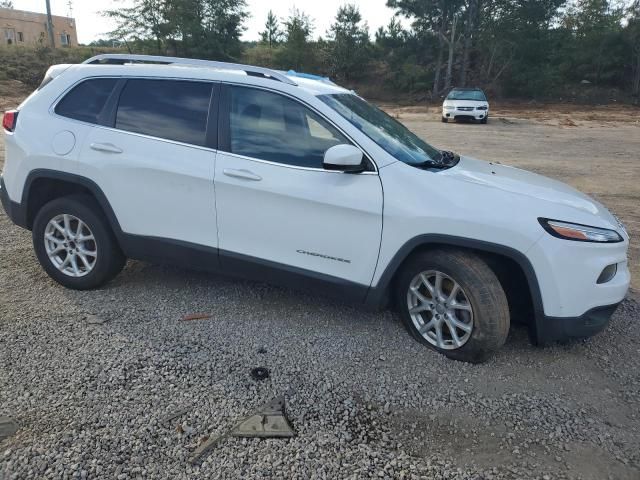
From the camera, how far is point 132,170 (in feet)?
12.6

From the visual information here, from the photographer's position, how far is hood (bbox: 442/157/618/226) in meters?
3.39

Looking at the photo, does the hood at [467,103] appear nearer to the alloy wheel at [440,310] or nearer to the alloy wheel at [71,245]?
the alloy wheel at [440,310]

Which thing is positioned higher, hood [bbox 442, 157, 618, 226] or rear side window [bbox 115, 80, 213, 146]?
rear side window [bbox 115, 80, 213, 146]

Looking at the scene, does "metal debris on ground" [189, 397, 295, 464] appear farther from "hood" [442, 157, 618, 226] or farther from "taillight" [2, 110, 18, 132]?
"taillight" [2, 110, 18, 132]

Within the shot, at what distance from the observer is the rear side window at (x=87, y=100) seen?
4059 millimetres

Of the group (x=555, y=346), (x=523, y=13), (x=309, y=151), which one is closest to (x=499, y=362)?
(x=555, y=346)

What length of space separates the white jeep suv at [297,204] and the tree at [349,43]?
39.0 metres

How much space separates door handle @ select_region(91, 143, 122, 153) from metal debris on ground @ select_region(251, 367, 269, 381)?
197 centimetres

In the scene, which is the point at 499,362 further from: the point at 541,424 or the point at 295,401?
the point at 295,401

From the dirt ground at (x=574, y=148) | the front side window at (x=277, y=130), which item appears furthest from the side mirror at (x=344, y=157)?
the dirt ground at (x=574, y=148)

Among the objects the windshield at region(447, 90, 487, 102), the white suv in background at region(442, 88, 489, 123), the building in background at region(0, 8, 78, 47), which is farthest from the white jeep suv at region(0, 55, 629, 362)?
the building in background at region(0, 8, 78, 47)

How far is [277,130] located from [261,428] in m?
2.00

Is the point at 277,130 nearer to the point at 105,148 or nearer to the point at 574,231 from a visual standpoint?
the point at 105,148

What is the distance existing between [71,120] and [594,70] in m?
39.3
